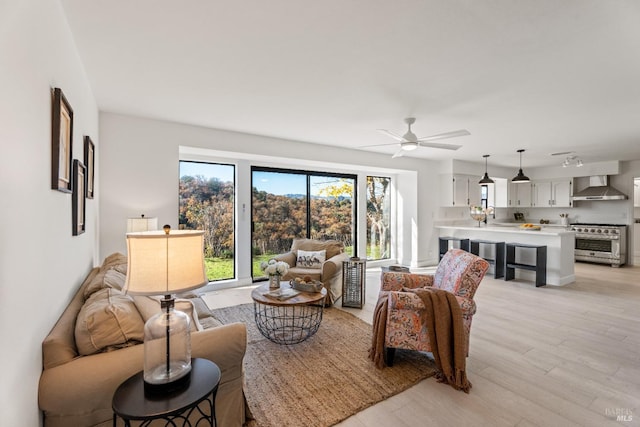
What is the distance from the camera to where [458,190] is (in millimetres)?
7129

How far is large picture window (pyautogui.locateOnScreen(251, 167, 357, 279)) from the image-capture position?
5504 mm

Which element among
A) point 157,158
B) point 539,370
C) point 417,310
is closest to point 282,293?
point 417,310

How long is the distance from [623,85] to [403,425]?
3.51 m

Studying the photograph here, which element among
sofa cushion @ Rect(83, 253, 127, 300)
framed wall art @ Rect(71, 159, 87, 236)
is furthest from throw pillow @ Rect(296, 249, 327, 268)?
framed wall art @ Rect(71, 159, 87, 236)

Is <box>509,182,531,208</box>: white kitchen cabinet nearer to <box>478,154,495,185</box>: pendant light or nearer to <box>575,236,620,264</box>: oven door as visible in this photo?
<box>575,236,620,264</box>: oven door

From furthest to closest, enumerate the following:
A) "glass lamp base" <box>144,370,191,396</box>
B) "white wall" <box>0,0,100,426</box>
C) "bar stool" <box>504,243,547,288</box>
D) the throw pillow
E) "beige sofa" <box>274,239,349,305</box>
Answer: "bar stool" <box>504,243,547,288</box> → the throw pillow → "beige sofa" <box>274,239,349,305</box> → "glass lamp base" <box>144,370,191,396</box> → "white wall" <box>0,0,100,426</box>

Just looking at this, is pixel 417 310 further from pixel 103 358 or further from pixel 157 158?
pixel 157 158

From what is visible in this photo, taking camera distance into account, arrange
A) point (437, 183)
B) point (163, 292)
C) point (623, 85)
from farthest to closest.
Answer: point (437, 183)
point (623, 85)
point (163, 292)

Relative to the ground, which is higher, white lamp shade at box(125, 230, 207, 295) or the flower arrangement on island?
white lamp shade at box(125, 230, 207, 295)

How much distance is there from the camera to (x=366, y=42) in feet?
6.89

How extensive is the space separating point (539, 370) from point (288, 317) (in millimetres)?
2485

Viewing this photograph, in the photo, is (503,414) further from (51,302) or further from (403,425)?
(51,302)

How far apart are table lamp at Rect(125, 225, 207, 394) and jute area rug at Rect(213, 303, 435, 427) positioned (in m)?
0.87

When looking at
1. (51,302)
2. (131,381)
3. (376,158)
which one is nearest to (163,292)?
(131,381)
